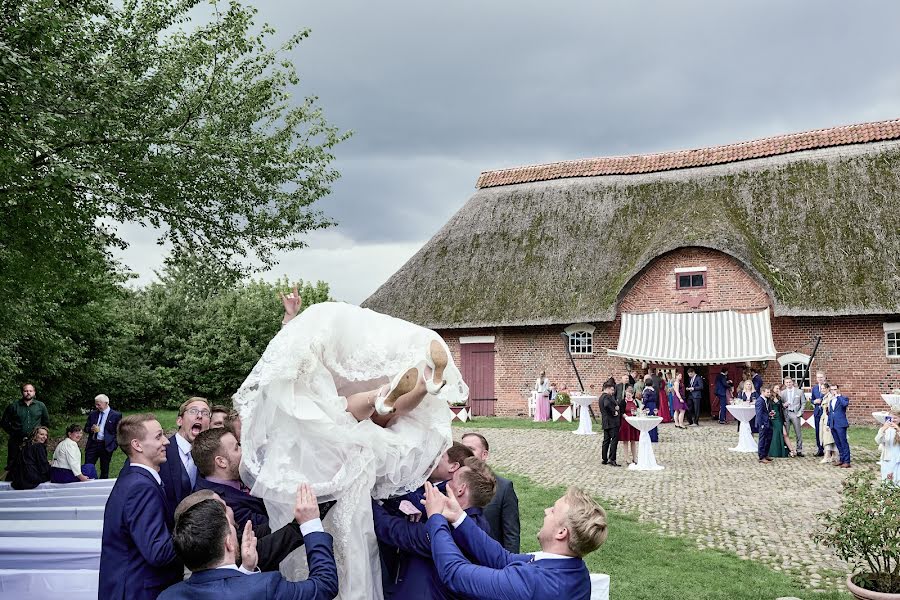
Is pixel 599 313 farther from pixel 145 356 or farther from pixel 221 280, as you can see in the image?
pixel 145 356

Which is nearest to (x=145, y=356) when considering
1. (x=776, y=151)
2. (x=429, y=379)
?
(x=776, y=151)

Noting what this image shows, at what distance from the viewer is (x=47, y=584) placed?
18.7 feet

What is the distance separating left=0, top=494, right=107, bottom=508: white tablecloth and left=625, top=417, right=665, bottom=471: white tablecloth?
9808mm

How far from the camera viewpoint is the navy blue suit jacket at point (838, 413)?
1403 centimetres

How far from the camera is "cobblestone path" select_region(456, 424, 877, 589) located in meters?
8.95

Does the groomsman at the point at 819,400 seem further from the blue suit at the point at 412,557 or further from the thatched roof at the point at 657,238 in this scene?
the blue suit at the point at 412,557

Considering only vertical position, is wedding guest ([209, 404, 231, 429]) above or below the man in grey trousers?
above

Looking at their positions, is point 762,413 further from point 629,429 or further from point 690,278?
point 690,278

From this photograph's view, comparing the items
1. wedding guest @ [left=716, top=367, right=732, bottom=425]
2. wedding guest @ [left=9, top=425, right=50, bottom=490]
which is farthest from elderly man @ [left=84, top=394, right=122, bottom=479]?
wedding guest @ [left=716, top=367, right=732, bottom=425]

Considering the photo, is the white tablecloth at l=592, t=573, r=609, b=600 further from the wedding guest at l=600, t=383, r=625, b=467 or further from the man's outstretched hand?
the wedding guest at l=600, t=383, r=625, b=467

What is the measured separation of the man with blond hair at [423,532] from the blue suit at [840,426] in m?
12.9

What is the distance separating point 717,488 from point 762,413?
3.64m

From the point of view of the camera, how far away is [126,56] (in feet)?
36.3

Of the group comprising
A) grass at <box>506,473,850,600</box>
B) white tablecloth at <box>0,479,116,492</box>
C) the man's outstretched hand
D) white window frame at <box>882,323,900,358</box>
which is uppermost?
white window frame at <box>882,323,900,358</box>
